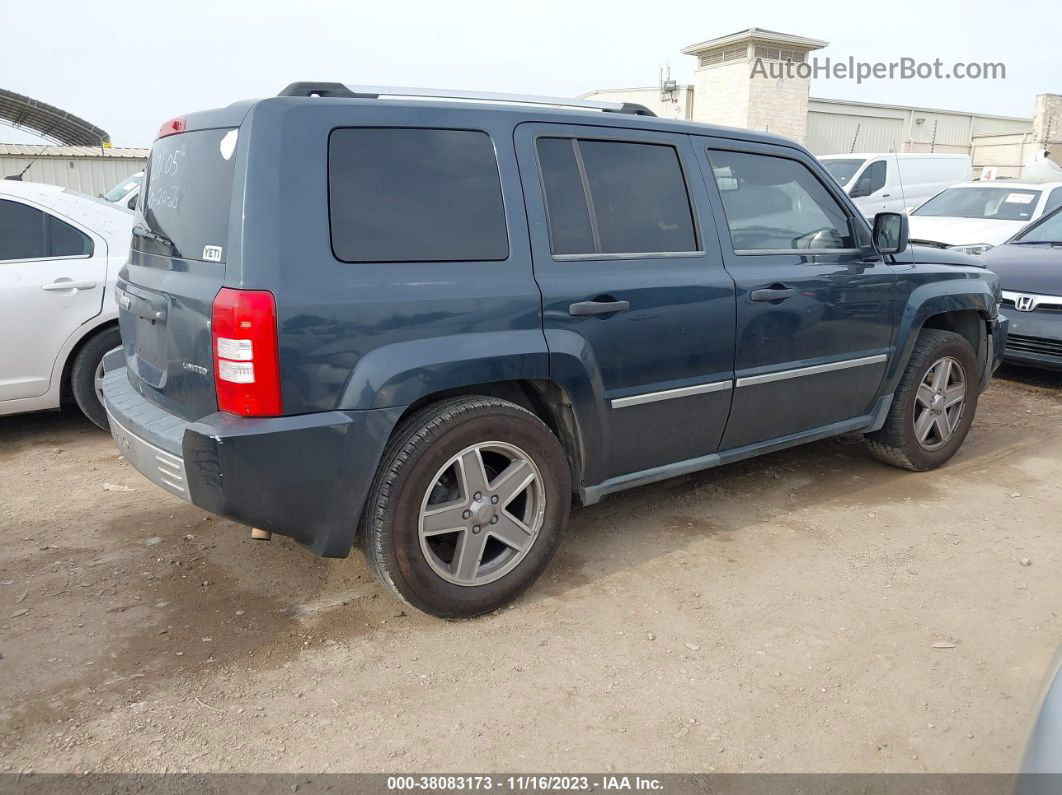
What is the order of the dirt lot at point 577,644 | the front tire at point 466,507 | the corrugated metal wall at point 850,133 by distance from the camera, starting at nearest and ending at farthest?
the dirt lot at point 577,644 → the front tire at point 466,507 → the corrugated metal wall at point 850,133

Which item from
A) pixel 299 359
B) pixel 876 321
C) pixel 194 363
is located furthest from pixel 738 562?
pixel 194 363

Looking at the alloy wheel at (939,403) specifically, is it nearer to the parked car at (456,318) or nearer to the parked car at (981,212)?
the parked car at (456,318)

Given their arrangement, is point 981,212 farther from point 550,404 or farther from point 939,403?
point 550,404

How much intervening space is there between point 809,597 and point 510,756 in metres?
1.53

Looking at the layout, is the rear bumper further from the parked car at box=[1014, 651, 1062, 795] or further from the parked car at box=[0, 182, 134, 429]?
the parked car at box=[0, 182, 134, 429]

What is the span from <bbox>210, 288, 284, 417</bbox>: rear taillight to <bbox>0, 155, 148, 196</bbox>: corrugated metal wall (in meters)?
21.1

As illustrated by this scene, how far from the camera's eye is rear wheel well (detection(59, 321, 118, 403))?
5168 mm

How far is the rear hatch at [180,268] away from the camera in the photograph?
2844mm

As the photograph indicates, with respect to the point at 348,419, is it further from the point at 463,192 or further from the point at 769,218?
the point at 769,218

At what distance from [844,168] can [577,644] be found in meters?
13.2

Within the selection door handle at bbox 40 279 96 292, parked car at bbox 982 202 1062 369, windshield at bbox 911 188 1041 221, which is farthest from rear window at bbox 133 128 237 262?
windshield at bbox 911 188 1041 221

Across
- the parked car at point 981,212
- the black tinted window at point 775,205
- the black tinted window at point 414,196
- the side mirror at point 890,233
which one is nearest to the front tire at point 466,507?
the black tinted window at point 414,196

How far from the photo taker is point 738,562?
3734 mm

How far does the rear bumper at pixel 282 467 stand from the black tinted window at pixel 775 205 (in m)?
1.95
